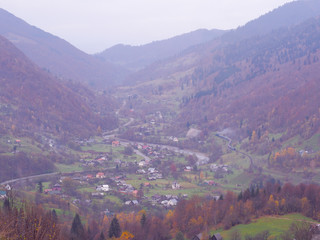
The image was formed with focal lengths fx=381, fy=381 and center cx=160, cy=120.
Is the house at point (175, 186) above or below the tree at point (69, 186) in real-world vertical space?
below

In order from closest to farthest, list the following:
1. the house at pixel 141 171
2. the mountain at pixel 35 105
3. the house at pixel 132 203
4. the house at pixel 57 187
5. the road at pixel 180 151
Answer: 1. the house at pixel 132 203
2. the house at pixel 57 187
3. the house at pixel 141 171
4. the road at pixel 180 151
5. the mountain at pixel 35 105

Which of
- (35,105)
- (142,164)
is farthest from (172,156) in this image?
(35,105)

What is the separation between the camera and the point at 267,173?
230 ft

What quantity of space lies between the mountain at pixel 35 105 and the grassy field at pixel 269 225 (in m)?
60.6

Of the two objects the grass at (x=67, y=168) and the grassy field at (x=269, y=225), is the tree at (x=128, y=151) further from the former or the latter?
the grassy field at (x=269, y=225)

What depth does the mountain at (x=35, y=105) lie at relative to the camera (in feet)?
318

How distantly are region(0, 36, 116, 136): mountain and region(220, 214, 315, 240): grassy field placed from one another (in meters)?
60.6

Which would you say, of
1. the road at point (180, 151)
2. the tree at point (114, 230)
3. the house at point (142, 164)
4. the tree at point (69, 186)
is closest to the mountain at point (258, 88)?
the road at point (180, 151)

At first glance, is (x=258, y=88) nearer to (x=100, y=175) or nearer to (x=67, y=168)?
(x=100, y=175)

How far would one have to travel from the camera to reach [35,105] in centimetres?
10938

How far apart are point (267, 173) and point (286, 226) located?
3452 cm

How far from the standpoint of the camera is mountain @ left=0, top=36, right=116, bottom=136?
3816 inches

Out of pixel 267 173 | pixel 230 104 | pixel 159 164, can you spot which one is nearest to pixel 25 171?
pixel 159 164

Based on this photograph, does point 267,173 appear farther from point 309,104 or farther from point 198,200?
point 309,104
